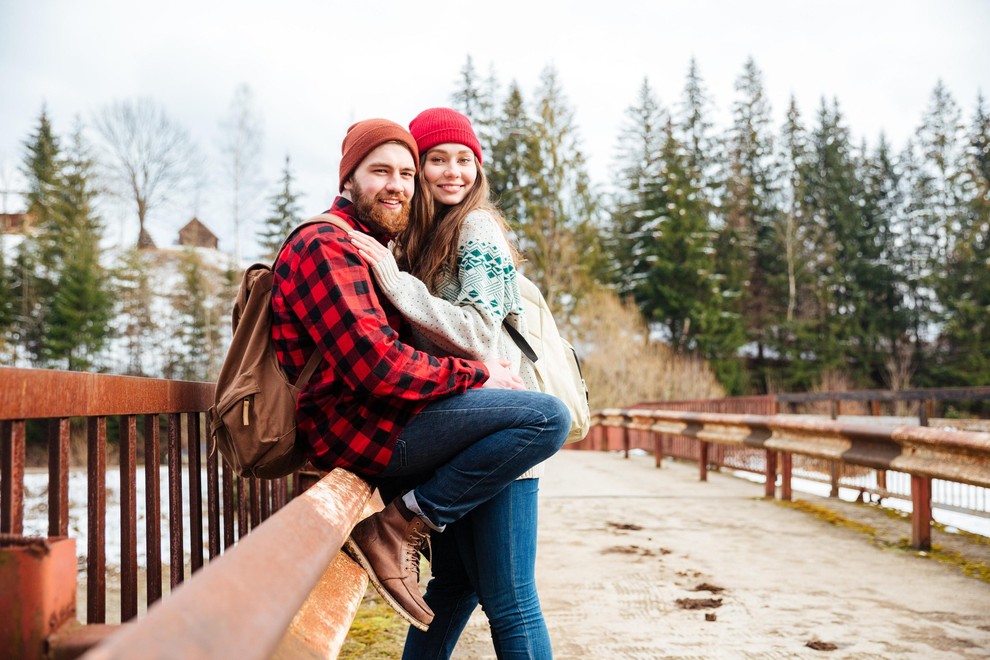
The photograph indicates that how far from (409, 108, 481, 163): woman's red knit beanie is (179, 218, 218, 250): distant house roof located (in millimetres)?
37752

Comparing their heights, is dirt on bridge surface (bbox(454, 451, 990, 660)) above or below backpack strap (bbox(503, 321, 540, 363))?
below

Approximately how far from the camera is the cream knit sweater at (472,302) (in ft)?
8.41

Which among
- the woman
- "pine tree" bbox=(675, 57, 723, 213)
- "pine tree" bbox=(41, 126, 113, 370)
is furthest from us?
"pine tree" bbox=(675, 57, 723, 213)

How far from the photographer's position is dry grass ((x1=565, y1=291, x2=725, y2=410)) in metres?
28.5

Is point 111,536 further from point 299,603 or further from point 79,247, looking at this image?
point 79,247

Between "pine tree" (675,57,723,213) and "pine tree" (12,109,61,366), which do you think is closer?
"pine tree" (12,109,61,366)

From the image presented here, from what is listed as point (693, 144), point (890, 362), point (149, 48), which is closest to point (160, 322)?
point (149, 48)

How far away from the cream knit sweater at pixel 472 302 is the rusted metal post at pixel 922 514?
384 cm

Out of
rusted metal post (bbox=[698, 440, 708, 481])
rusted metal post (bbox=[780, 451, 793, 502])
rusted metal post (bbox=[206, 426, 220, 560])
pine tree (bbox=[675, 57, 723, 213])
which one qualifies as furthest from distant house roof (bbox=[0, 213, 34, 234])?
rusted metal post (bbox=[206, 426, 220, 560])

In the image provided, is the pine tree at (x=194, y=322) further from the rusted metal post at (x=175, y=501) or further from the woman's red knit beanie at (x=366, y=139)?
the woman's red knit beanie at (x=366, y=139)

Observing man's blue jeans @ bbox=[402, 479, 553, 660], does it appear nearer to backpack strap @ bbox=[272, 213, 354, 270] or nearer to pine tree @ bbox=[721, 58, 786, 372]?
backpack strap @ bbox=[272, 213, 354, 270]

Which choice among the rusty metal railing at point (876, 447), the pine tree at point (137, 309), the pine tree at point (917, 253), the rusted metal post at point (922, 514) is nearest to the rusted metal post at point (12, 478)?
the rusty metal railing at point (876, 447)

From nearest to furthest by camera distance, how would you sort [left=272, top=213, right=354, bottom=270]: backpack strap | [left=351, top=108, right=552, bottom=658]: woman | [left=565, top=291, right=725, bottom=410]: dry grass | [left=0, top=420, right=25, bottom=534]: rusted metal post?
[left=0, top=420, right=25, bottom=534]: rusted metal post → [left=272, top=213, right=354, bottom=270]: backpack strap → [left=351, top=108, right=552, bottom=658]: woman → [left=565, top=291, right=725, bottom=410]: dry grass

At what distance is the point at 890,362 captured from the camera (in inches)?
1789
